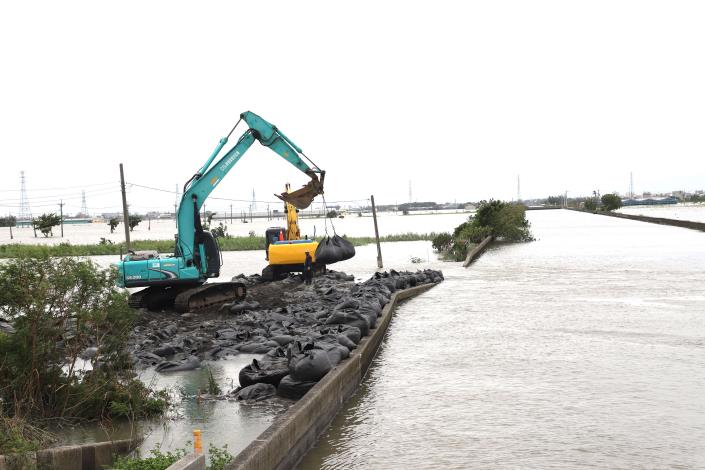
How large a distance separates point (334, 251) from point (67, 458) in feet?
47.5

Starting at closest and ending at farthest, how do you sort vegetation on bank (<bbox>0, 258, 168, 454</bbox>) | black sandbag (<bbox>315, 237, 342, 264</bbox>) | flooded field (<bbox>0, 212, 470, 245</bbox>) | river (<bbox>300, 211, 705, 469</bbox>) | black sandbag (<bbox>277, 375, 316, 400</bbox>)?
vegetation on bank (<bbox>0, 258, 168, 454</bbox>), river (<bbox>300, 211, 705, 469</bbox>), black sandbag (<bbox>277, 375, 316, 400</bbox>), black sandbag (<bbox>315, 237, 342, 264</bbox>), flooded field (<bbox>0, 212, 470, 245</bbox>)

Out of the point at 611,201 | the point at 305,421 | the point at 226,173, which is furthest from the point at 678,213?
the point at 305,421

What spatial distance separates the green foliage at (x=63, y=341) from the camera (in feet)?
22.9

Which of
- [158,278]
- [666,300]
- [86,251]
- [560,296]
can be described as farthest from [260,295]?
[86,251]

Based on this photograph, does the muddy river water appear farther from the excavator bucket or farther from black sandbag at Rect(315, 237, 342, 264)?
the excavator bucket

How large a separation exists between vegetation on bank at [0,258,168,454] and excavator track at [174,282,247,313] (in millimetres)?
9016

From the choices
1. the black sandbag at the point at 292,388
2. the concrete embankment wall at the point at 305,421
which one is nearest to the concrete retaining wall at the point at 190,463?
the concrete embankment wall at the point at 305,421

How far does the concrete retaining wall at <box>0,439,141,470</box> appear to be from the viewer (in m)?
5.51

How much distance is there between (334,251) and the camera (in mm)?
20156

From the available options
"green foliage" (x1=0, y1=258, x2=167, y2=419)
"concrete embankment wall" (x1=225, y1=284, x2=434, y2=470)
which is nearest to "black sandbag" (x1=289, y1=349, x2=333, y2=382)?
"concrete embankment wall" (x1=225, y1=284, x2=434, y2=470)

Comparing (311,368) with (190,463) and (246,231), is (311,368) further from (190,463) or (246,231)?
(246,231)

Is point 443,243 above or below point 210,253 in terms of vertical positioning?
below

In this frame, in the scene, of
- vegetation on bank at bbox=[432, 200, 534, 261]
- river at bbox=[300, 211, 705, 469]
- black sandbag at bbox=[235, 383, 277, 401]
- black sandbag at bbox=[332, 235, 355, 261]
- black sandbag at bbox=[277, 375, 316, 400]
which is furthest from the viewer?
vegetation on bank at bbox=[432, 200, 534, 261]

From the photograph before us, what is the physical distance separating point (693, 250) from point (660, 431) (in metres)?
26.7
